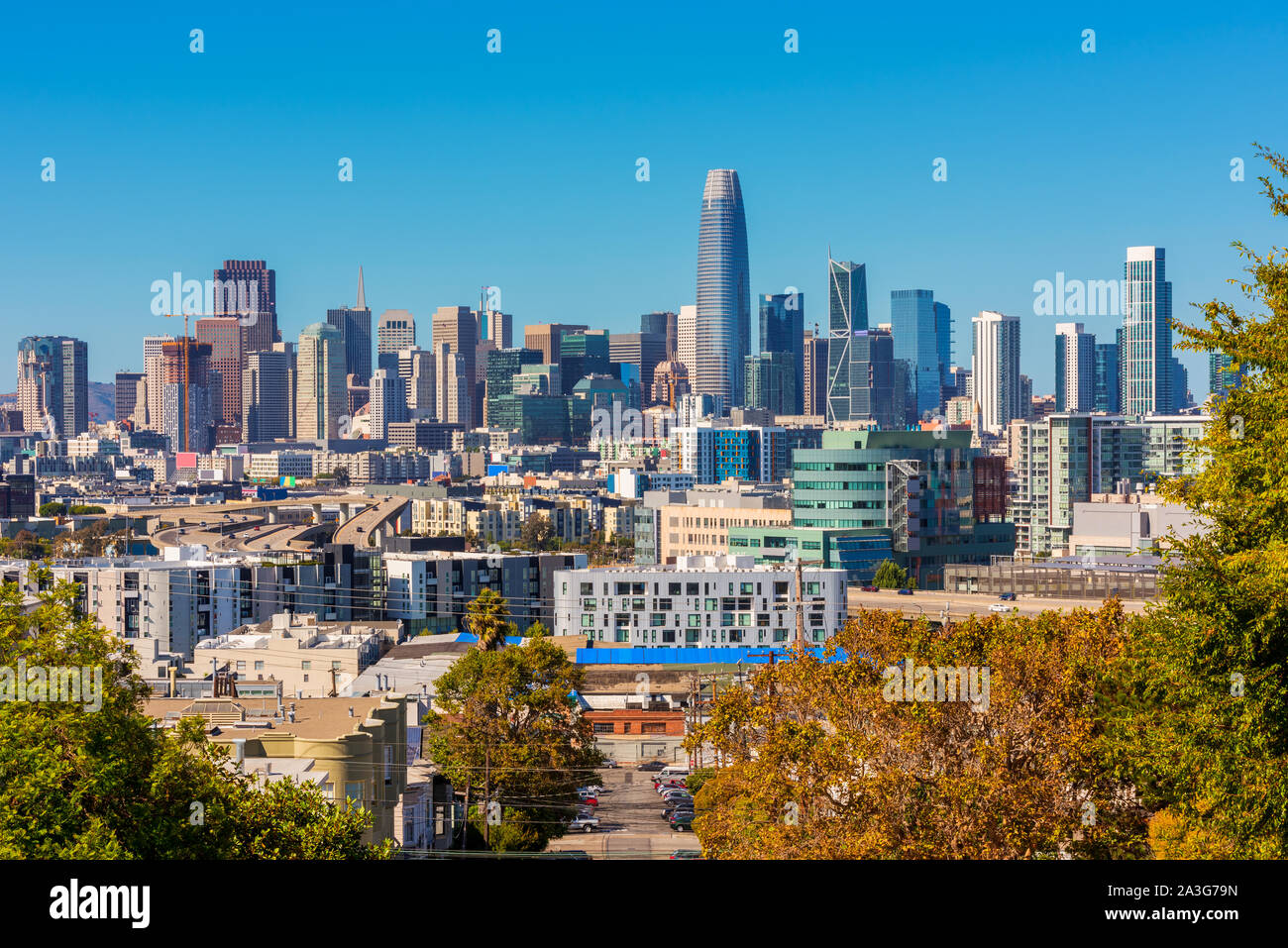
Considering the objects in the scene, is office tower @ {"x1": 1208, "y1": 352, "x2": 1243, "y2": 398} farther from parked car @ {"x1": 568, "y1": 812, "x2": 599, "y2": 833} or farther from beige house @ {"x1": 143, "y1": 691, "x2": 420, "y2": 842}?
parked car @ {"x1": 568, "y1": 812, "x2": 599, "y2": 833}

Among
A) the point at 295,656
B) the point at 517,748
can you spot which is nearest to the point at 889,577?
the point at 295,656

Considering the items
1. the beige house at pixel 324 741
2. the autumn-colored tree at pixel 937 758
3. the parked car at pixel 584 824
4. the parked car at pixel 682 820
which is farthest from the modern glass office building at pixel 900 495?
the autumn-colored tree at pixel 937 758

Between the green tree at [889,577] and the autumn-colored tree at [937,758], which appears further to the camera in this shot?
the green tree at [889,577]

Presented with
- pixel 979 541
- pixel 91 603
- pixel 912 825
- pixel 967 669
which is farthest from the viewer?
pixel 979 541

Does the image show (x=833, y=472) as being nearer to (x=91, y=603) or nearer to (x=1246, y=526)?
(x=91, y=603)

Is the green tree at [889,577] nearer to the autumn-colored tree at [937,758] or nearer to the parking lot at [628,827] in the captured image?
the parking lot at [628,827]

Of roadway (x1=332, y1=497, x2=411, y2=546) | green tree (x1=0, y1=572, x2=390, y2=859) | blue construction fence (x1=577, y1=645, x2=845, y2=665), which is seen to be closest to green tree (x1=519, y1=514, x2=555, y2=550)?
roadway (x1=332, y1=497, x2=411, y2=546)
